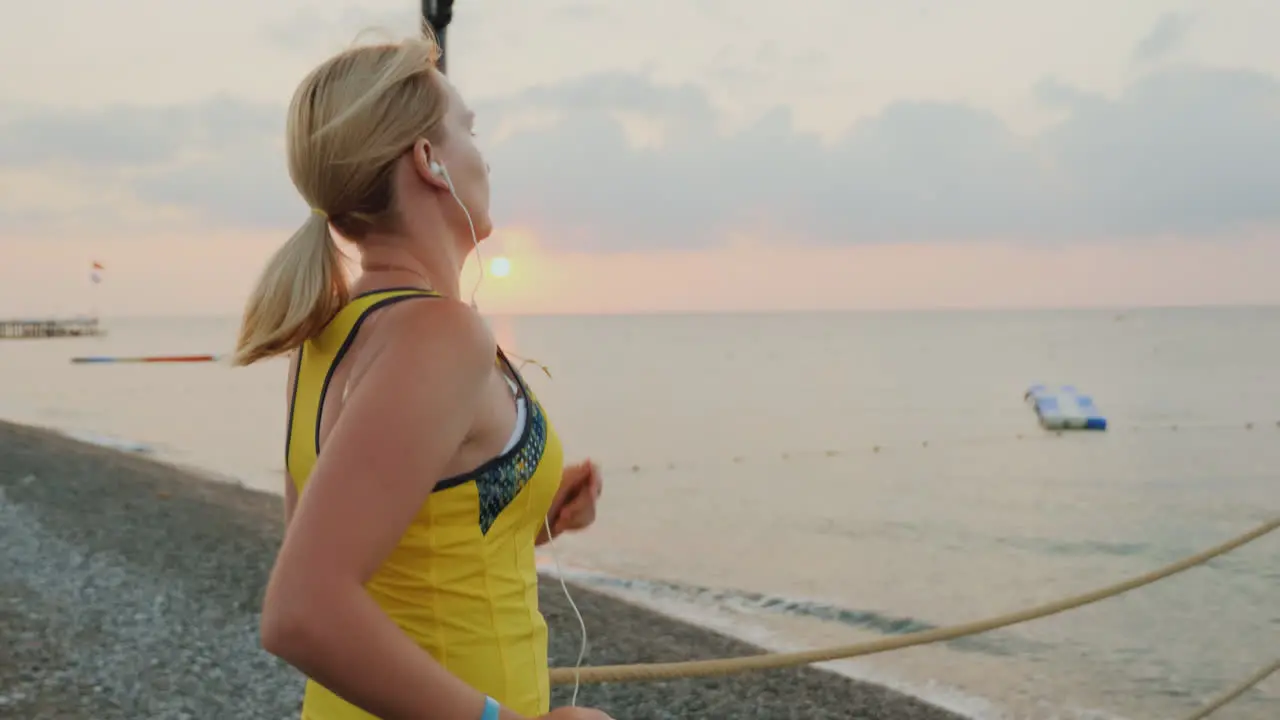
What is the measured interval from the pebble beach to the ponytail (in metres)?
5.88

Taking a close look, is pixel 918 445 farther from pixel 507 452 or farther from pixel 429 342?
pixel 429 342

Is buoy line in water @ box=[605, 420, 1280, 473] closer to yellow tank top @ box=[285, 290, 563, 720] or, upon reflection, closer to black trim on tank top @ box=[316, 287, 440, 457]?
yellow tank top @ box=[285, 290, 563, 720]

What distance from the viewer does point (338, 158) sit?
54.2 inches

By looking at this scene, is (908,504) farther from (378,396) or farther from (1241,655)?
(378,396)

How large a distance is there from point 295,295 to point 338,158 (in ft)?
0.63

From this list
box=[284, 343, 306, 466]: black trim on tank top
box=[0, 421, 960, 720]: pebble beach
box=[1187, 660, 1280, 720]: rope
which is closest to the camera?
box=[284, 343, 306, 466]: black trim on tank top

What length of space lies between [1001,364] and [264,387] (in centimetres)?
5749

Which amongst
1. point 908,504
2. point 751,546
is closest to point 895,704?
point 751,546

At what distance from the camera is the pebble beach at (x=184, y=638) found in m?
6.82

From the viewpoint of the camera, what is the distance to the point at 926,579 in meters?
16.5

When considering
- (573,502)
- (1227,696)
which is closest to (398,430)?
(573,502)

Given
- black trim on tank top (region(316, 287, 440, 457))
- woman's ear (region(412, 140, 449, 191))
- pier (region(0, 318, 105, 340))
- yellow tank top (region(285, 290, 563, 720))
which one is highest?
woman's ear (region(412, 140, 449, 191))

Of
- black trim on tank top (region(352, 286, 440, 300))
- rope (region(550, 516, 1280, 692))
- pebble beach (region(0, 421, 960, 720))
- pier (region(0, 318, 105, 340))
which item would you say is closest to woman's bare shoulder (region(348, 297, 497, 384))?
black trim on tank top (region(352, 286, 440, 300))

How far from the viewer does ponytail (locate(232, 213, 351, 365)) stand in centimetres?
139
